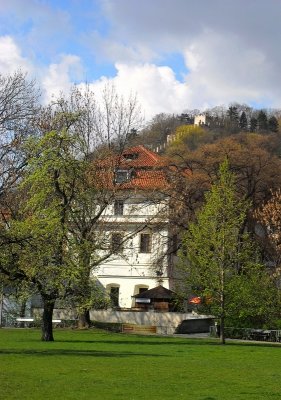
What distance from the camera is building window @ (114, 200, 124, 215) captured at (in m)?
44.1

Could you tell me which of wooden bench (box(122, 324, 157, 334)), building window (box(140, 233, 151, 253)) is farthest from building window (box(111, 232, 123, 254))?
building window (box(140, 233, 151, 253))

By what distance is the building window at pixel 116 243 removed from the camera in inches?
1574

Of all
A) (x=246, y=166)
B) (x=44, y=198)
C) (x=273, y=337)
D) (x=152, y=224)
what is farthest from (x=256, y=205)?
(x=44, y=198)

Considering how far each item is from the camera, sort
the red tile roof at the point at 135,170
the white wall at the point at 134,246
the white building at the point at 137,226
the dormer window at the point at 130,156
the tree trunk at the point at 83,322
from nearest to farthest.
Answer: the red tile roof at the point at 135,170, the tree trunk at the point at 83,322, the white building at the point at 137,226, the white wall at the point at 134,246, the dormer window at the point at 130,156

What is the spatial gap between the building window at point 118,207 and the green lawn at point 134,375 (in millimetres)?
19284

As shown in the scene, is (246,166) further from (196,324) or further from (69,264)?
(69,264)

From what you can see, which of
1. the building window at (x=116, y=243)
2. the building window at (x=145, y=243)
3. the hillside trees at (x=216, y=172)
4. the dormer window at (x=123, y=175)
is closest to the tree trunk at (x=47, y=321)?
the building window at (x=116, y=243)

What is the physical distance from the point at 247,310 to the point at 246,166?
52.5 ft

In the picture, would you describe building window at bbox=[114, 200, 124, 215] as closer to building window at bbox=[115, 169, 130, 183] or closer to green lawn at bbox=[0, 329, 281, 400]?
building window at bbox=[115, 169, 130, 183]

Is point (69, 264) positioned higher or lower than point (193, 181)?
lower

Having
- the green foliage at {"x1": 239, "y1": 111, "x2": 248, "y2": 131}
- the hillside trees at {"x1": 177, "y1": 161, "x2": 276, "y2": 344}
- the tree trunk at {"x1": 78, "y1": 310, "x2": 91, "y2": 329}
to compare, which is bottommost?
the tree trunk at {"x1": 78, "y1": 310, "x2": 91, "y2": 329}

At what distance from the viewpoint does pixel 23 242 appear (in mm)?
22812

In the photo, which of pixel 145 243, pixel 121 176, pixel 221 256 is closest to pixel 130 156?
pixel 121 176

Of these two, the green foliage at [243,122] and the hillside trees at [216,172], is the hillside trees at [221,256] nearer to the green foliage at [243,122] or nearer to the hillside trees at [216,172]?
the hillside trees at [216,172]
